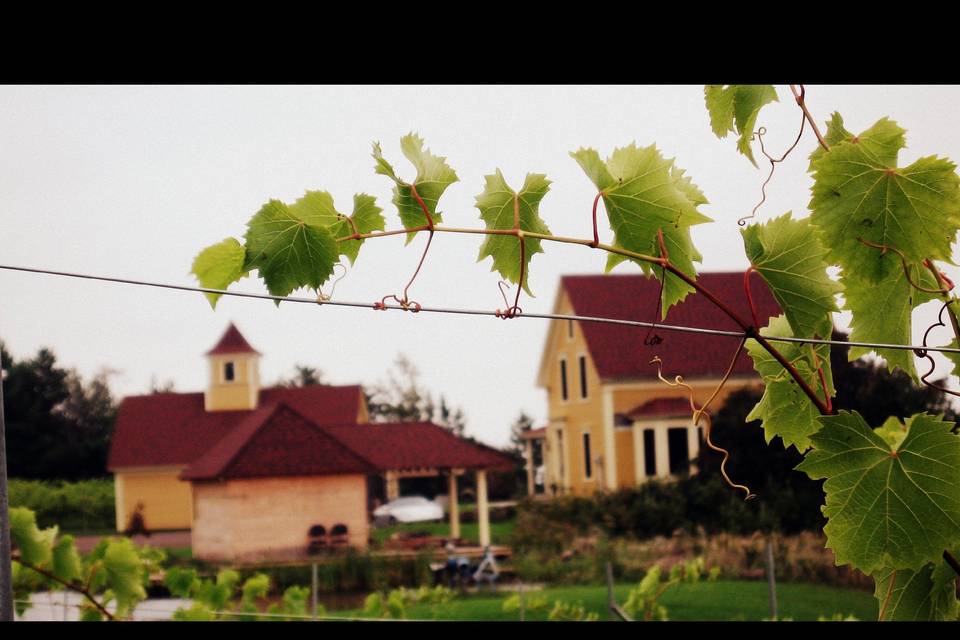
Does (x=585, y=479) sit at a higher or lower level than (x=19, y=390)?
lower

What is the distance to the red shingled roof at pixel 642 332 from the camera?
61.3 ft

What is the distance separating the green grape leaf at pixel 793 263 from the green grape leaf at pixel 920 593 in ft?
1.04

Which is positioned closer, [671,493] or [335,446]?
[671,493]

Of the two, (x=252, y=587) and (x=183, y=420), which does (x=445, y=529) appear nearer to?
(x=183, y=420)

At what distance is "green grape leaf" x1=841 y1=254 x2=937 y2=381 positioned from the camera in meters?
1.13

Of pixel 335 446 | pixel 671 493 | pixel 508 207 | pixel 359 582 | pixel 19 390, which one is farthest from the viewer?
pixel 19 390

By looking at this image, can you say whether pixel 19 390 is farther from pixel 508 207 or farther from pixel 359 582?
pixel 508 207

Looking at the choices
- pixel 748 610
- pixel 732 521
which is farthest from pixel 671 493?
pixel 748 610

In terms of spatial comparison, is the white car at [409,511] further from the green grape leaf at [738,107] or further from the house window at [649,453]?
the green grape leaf at [738,107]

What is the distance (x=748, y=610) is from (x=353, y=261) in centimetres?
→ 1040

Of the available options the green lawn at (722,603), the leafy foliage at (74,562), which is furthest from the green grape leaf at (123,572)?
the green lawn at (722,603)

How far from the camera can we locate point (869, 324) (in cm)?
116
